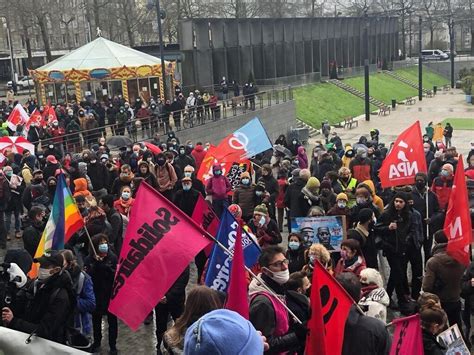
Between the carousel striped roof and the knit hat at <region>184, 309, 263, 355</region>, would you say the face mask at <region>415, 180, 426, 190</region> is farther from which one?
the carousel striped roof

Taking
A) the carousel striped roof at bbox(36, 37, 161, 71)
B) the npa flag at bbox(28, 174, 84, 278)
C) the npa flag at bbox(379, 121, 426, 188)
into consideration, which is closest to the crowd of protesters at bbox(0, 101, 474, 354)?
the npa flag at bbox(28, 174, 84, 278)

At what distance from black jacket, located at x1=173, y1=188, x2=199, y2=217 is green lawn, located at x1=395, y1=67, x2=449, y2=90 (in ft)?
169

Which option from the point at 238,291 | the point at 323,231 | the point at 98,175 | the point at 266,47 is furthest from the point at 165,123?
the point at 266,47

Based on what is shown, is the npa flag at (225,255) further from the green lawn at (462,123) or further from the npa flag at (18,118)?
the green lawn at (462,123)

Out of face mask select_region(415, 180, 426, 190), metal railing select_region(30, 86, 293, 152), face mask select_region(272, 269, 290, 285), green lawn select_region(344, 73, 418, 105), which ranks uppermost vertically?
face mask select_region(272, 269, 290, 285)

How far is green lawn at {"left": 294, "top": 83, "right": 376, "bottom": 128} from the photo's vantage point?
3916cm

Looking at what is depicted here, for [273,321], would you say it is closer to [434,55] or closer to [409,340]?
[409,340]

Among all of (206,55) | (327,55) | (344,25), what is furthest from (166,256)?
(344,25)

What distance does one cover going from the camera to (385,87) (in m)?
52.8

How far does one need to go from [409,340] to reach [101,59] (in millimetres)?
28019

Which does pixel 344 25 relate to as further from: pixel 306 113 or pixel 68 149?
pixel 68 149

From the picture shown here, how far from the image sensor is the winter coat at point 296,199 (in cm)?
1139

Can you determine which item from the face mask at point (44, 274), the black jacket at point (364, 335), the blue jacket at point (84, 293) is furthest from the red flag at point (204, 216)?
the black jacket at point (364, 335)

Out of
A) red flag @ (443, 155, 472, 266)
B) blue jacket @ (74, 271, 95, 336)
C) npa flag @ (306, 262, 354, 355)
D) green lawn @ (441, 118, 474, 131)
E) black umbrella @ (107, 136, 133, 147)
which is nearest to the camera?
npa flag @ (306, 262, 354, 355)
